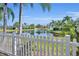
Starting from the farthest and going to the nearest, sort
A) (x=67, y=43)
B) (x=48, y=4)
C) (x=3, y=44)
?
(x=3, y=44)
(x=48, y=4)
(x=67, y=43)

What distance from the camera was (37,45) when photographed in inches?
163

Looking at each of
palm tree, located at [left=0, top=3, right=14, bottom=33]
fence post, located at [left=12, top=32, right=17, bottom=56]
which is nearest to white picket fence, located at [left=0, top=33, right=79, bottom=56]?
fence post, located at [left=12, top=32, right=17, bottom=56]

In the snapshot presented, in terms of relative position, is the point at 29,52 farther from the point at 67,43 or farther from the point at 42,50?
the point at 67,43

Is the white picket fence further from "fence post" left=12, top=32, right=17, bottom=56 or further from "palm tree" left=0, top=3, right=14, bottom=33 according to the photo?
"palm tree" left=0, top=3, right=14, bottom=33

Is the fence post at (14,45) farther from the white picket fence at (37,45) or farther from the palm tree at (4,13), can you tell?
the palm tree at (4,13)

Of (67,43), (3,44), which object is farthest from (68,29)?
(3,44)

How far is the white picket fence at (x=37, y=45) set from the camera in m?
3.57

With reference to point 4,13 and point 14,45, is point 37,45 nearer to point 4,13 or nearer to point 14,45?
point 14,45

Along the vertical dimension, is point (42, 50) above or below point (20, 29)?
below

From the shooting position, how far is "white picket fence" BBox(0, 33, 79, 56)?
357 centimetres

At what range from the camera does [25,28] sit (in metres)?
4.36

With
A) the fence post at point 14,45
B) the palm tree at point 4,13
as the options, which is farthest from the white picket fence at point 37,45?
the palm tree at point 4,13

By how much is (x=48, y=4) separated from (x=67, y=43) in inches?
39.9

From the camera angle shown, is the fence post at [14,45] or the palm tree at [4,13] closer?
the palm tree at [4,13]
